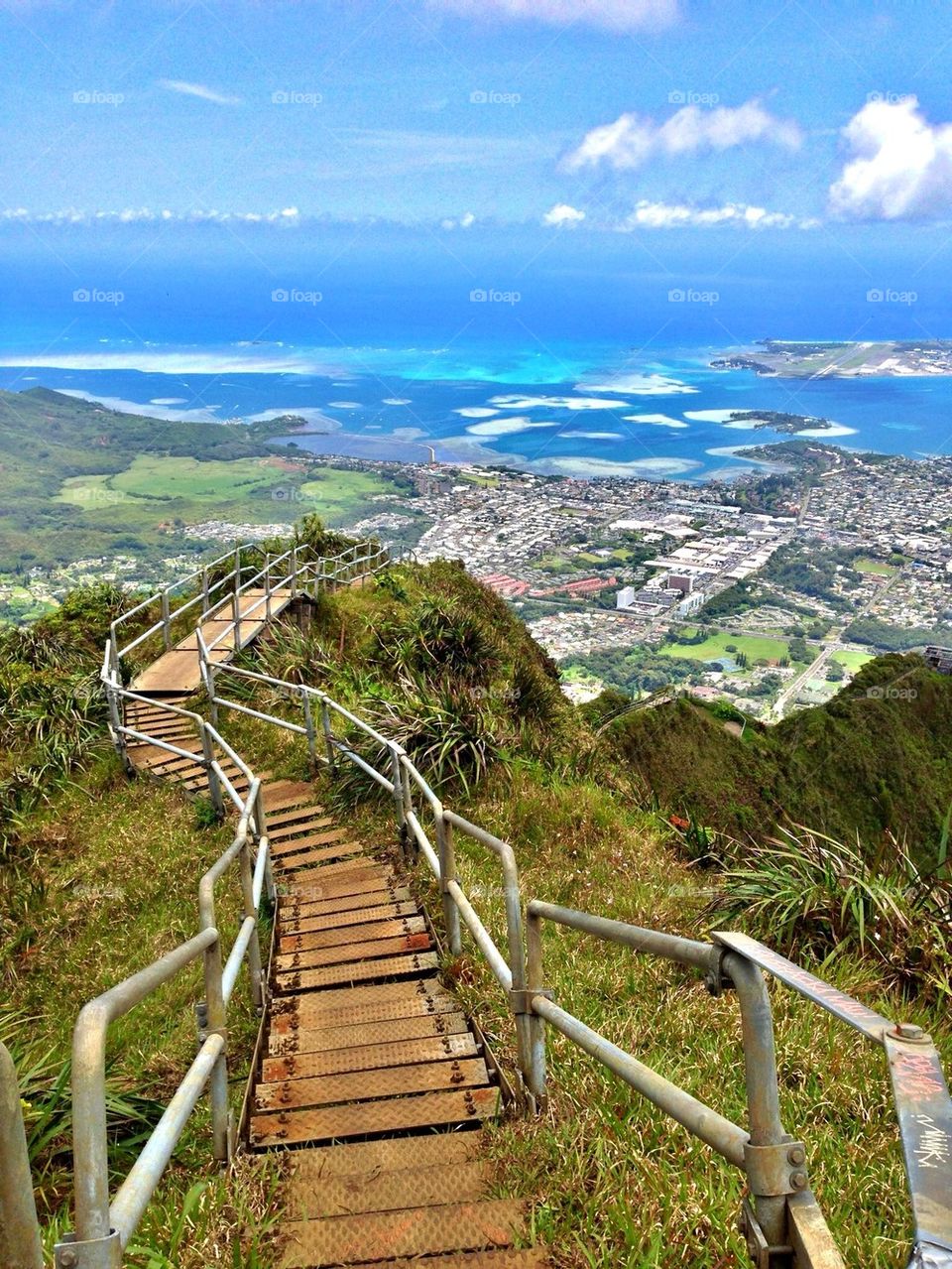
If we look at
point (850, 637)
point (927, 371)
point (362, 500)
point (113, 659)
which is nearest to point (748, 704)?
point (850, 637)

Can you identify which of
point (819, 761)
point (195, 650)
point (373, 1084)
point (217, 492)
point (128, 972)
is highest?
point (217, 492)

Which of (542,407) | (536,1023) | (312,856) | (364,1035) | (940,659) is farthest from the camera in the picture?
(542,407)

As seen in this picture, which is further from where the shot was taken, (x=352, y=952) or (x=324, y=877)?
(x=324, y=877)

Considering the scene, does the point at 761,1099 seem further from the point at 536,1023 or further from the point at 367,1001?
the point at 367,1001

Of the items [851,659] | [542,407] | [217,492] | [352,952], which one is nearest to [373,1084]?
[352,952]

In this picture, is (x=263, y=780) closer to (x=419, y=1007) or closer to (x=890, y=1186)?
(x=419, y=1007)

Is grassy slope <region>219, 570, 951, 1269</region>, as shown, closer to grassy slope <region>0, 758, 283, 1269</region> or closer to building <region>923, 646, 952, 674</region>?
grassy slope <region>0, 758, 283, 1269</region>

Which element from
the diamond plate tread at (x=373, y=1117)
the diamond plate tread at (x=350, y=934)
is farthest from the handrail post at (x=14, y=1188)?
the diamond plate tread at (x=350, y=934)
